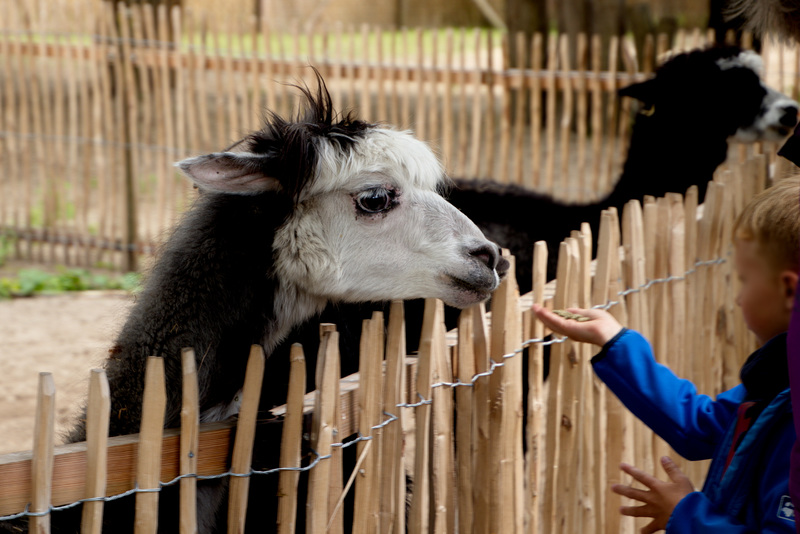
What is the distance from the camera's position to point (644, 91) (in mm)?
6125

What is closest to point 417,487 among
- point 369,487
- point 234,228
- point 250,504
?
point 369,487

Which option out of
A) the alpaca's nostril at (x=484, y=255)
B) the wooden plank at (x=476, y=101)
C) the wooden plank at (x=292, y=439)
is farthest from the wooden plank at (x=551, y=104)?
the wooden plank at (x=292, y=439)

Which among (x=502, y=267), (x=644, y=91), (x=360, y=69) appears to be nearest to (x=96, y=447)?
(x=502, y=267)

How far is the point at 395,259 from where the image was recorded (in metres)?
2.67

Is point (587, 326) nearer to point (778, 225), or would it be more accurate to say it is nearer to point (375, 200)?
point (778, 225)

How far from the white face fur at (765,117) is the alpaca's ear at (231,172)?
449 centimetres

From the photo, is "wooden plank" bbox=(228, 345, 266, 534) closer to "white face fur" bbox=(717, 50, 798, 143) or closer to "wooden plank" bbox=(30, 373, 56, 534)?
"wooden plank" bbox=(30, 373, 56, 534)

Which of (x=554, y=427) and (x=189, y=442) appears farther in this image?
(x=554, y=427)

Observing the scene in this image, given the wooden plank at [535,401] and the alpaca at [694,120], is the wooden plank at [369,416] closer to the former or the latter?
the wooden plank at [535,401]

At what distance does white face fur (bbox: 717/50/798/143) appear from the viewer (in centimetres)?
595

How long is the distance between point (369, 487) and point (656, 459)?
163cm

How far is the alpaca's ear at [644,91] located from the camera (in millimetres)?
6090

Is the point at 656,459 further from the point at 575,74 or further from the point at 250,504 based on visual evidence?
the point at 575,74

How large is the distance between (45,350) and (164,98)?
318 centimetres
